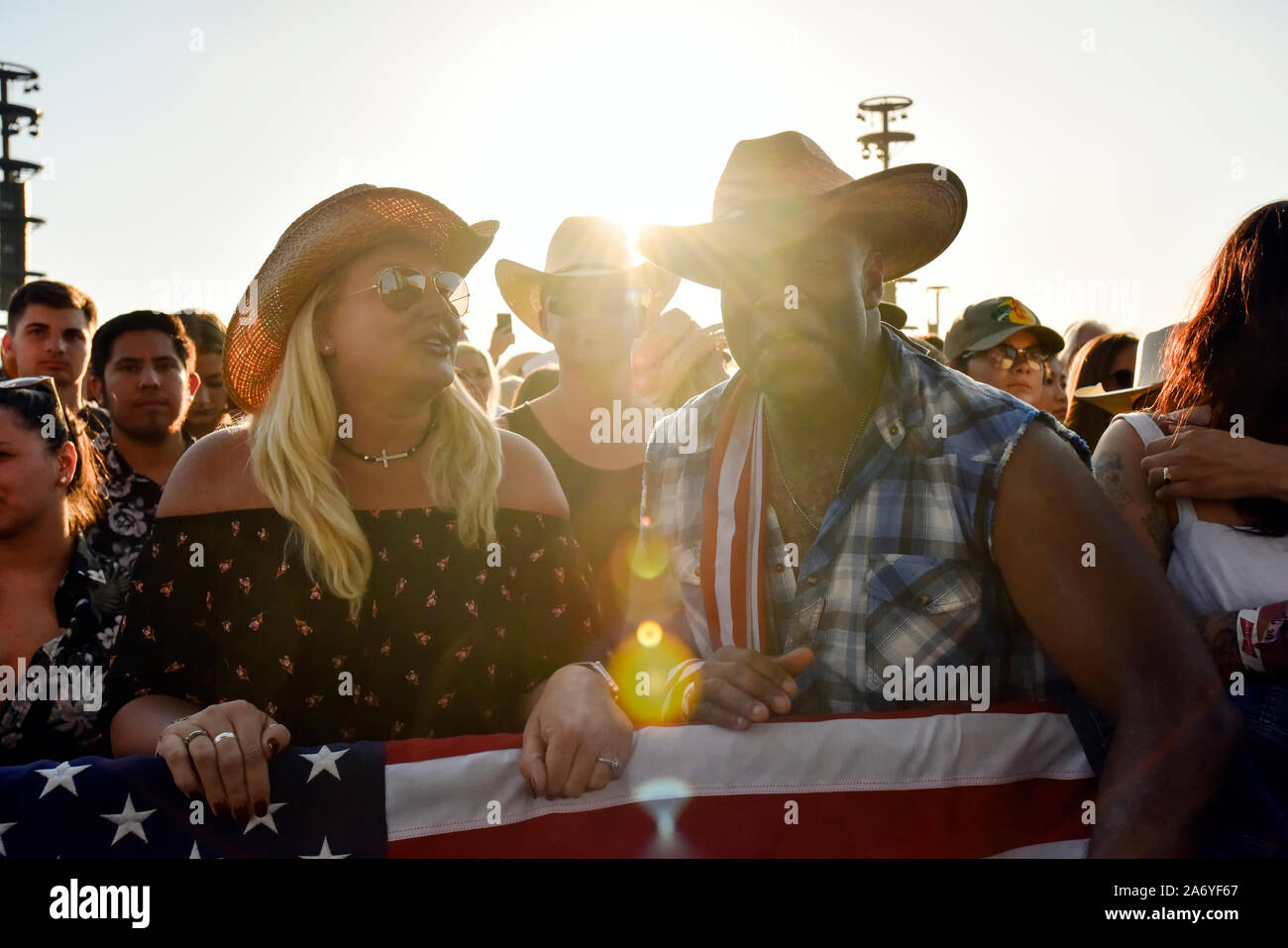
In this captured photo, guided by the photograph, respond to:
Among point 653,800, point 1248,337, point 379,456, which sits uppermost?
point 1248,337

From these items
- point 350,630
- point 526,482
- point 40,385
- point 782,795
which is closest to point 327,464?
point 350,630

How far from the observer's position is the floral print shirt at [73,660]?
2.75m

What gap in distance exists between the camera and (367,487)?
9.40 feet

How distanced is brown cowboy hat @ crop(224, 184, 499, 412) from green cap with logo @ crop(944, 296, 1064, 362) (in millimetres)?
3378

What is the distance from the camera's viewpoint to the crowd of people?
2.14m

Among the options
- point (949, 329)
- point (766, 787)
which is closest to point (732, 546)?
point (766, 787)

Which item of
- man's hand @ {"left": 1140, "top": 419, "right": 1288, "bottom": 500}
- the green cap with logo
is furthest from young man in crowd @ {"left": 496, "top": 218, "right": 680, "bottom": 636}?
man's hand @ {"left": 1140, "top": 419, "right": 1288, "bottom": 500}

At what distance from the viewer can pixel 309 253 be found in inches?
115

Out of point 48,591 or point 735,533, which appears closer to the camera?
point 735,533

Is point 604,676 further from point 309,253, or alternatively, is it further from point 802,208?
point 309,253

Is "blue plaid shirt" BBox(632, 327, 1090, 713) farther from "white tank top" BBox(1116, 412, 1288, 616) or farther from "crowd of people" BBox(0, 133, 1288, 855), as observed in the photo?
"white tank top" BBox(1116, 412, 1288, 616)

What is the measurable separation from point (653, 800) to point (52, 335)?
16.8 ft

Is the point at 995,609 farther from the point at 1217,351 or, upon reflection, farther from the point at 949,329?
the point at 949,329
